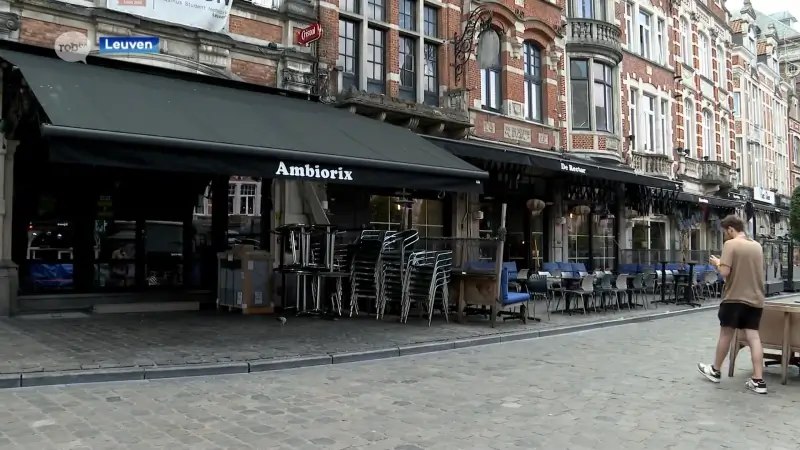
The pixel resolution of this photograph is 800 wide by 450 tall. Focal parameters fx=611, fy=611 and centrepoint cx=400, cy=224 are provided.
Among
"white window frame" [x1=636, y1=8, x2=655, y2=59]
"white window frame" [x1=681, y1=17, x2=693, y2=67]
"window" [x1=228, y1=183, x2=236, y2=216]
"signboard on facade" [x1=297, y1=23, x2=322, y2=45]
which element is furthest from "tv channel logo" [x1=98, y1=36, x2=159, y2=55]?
"white window frame" [x1=681, y1=17, x2=693, y2=67]

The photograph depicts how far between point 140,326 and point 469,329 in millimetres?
5070

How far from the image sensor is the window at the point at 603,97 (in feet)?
64.6

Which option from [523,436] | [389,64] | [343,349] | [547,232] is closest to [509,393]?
[523,436]

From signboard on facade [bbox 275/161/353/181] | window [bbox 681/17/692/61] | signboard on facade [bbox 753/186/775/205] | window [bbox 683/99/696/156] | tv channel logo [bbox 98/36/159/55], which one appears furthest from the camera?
signboard on facade [bbox 753/186/775/205]

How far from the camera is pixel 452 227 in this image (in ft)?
51.5

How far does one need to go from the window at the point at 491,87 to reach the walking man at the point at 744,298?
10.7 m

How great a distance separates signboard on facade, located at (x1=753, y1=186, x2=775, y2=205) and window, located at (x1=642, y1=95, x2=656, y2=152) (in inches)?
448

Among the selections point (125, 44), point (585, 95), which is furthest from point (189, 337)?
point (585, 95)

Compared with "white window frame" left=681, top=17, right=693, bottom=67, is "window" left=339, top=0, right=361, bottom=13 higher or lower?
lower

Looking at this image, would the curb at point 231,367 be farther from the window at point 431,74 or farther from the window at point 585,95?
the window at point 585,95

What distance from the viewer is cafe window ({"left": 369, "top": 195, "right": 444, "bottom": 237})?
551 inches

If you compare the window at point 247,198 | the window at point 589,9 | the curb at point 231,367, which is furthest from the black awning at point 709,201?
the window at point 247,198

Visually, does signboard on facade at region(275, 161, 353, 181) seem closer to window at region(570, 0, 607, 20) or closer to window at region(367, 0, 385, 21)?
window at region(367, 0, 385, 21)

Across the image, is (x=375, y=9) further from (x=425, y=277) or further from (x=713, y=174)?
(x=713, y=174)
